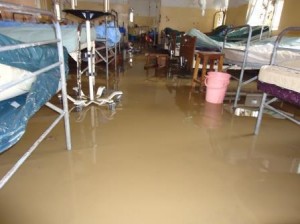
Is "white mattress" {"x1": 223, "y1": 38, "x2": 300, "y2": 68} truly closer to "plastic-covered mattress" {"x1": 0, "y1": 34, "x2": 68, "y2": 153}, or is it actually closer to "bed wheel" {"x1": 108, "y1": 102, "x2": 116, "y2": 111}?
"bed wheel" {"x1": 108, "y1": 102, "x2": 116, "y2": 111}

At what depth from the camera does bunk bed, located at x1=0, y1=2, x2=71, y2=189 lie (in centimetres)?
91

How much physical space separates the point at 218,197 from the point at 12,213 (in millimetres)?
1114

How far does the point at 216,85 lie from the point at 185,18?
688cm

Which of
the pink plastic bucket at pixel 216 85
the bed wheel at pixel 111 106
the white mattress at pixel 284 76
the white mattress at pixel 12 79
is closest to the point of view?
the white mattress at pixel 12 79

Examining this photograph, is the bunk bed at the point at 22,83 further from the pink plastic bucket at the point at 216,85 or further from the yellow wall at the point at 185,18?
the yellow wall at the point at 185,18

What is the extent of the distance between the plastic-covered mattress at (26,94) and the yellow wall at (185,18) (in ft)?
26.4

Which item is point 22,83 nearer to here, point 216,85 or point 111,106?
point 111,106

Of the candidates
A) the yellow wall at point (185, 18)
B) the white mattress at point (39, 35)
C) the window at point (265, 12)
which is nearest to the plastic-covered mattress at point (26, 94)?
the white mattress at point (39, 35)

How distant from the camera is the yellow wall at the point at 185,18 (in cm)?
877

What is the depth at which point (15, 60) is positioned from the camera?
3.89 feet

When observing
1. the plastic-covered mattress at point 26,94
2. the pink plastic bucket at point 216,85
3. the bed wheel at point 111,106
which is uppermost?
the plastic-covered mattress at point 26,94

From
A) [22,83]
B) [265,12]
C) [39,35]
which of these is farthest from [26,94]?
[265,12]

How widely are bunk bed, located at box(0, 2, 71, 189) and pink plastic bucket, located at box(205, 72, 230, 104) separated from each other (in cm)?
191

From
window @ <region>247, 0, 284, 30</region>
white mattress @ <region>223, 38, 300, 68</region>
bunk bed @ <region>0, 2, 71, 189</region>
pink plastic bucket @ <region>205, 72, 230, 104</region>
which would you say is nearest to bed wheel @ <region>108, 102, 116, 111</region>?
bunk bed @ <region>0, 2, 71, 189</region>
